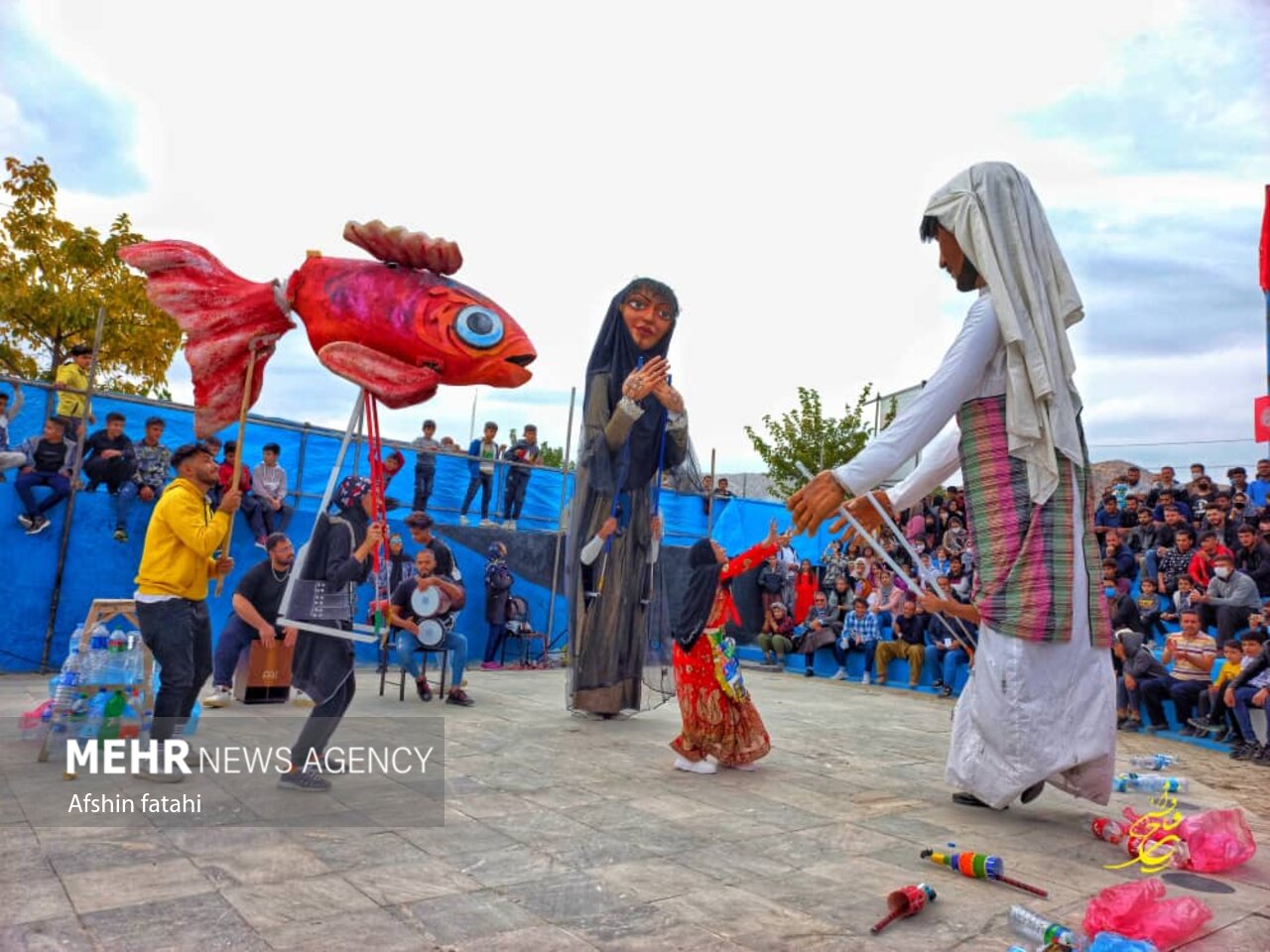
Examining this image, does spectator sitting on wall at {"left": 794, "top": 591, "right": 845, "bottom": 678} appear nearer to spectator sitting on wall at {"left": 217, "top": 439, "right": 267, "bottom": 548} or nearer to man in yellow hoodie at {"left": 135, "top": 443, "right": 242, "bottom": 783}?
spectator sitting on wall at {"left": 217, "top": 439, "right": 267, "bottom": 548}

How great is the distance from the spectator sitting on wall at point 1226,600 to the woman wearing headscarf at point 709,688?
5996mm

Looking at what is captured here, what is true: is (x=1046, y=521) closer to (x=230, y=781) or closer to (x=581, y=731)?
(x=581, y=731)

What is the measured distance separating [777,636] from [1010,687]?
949cm

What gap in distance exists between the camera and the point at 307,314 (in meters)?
3.99

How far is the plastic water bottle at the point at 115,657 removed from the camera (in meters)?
4.77

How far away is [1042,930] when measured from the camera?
2537 millimetres

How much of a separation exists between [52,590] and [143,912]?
265 inches

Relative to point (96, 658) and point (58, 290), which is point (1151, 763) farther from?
point (58, 290)

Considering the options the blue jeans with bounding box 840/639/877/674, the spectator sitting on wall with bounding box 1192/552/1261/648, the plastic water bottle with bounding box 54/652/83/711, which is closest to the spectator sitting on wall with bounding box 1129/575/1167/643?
the spectator sitting on wall with bounding box 1192/552/1261/648

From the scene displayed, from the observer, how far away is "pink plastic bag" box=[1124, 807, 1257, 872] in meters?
3.41

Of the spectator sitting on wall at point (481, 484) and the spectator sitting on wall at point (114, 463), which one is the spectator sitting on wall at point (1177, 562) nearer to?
the spectator sitting on wall at point (481, 484)

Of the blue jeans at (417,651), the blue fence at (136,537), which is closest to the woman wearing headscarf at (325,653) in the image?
the blue fence at (136,537)

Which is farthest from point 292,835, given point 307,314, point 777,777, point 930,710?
point 930,710

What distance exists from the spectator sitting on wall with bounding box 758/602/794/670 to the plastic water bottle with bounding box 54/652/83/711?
9.75 m
